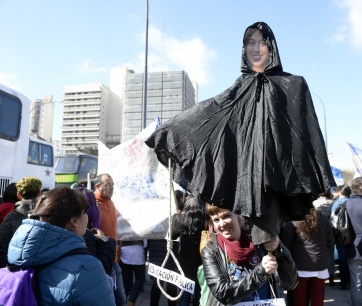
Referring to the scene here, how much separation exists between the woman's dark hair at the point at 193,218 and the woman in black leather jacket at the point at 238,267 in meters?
1.96

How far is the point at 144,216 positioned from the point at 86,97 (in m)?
118

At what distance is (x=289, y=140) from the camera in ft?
5.82

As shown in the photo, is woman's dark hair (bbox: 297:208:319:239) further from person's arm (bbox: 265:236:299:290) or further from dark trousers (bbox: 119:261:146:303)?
person's arm (bbox: 265:236:299:290)

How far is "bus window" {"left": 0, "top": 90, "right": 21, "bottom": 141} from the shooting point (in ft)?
29.7

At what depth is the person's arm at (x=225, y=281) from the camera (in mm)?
2166

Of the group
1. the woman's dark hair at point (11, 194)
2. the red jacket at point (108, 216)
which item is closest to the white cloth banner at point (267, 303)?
the red jacket at point (108, 216)

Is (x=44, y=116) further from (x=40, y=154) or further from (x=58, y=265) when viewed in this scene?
(x=58, y=265)

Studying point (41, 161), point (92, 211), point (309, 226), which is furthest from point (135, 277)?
point (41, 161)

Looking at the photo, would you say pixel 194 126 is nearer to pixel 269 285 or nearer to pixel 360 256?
pixel 269 285

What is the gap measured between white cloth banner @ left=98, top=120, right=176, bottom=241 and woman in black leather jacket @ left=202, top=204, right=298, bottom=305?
7.24 feet

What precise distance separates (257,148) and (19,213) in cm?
278

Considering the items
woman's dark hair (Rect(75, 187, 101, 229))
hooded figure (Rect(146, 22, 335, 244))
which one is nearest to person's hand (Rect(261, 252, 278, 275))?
hooded figure (Rect(146, 22, 335, 244))

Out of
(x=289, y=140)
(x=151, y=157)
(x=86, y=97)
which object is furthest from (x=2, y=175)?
(x=86, y=97)

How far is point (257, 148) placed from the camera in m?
1.78
